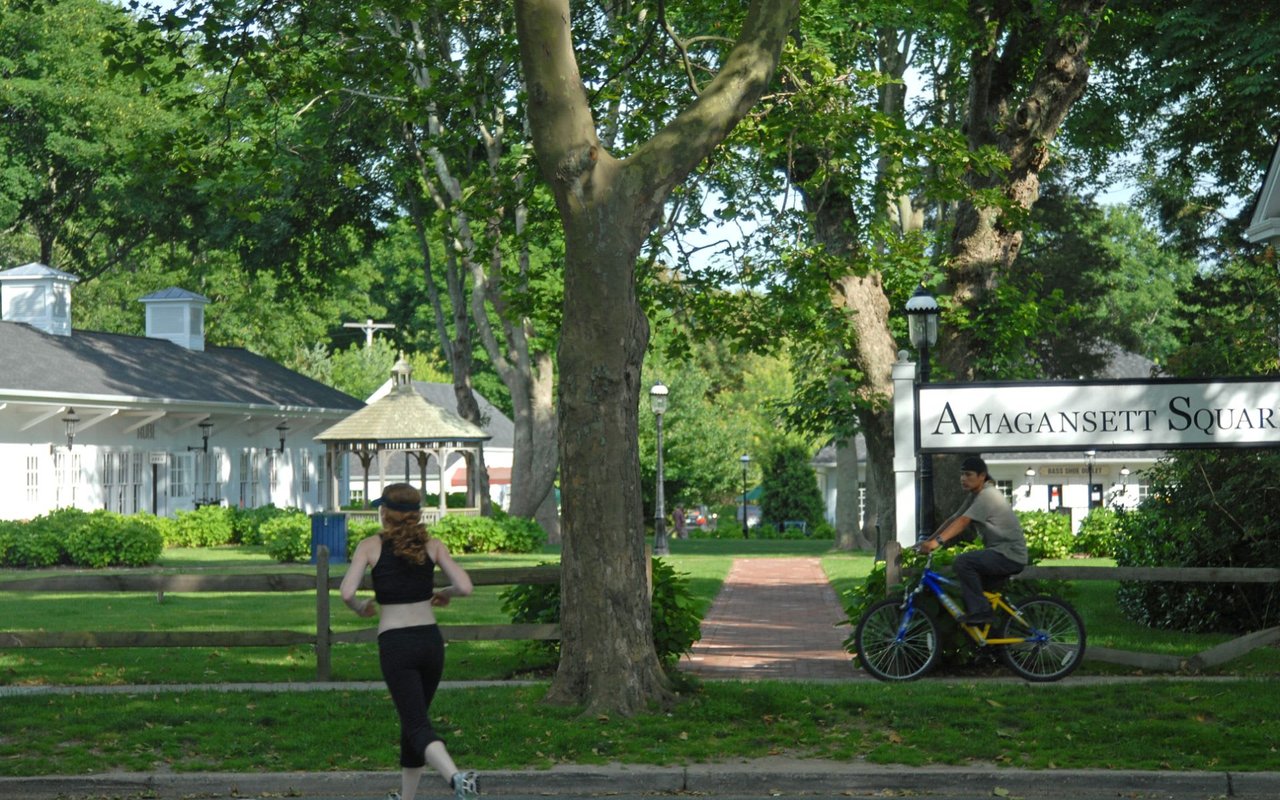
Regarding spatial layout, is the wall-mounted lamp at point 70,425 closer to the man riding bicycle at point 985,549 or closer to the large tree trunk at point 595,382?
the large tree trunk at point 595,382

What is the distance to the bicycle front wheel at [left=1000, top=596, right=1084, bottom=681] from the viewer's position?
1350 cm

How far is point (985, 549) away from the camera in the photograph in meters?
13.5

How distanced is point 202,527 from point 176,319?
11103mm

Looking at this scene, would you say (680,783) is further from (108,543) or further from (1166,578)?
(108,543)

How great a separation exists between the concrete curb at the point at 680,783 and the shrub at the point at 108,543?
853 inches

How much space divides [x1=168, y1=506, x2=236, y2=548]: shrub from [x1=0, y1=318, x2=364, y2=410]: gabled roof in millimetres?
2876

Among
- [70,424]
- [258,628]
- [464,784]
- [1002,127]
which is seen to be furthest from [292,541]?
[464,784]

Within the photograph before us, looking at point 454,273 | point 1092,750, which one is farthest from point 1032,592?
point 454,273

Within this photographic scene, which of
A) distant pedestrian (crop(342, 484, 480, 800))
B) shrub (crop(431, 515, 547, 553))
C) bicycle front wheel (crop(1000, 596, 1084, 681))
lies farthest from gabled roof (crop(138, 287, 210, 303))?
distant pedestrian (crop(342, 484, 480, 800))

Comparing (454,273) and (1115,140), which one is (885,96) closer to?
(1115,140)

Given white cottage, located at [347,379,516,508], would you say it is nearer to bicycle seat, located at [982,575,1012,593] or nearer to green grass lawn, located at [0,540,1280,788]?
bicycle seat, located at [982,575,1012,593]

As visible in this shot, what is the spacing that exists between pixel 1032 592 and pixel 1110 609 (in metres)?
7.20

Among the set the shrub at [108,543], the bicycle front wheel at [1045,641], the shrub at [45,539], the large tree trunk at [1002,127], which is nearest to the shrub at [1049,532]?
the large tree trunk at [1002,127]

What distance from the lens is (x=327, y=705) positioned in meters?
12.4
